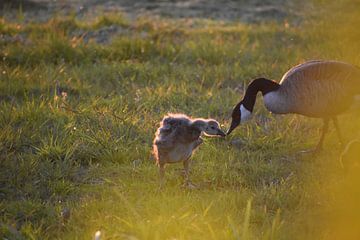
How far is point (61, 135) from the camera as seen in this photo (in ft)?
24.4

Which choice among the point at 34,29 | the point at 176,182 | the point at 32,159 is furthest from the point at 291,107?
the point at 34,29

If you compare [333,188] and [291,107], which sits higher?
[291,107]

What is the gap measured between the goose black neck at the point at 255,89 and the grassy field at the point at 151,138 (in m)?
0.48

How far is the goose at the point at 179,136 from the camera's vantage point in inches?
249

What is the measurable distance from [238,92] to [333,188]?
3666mm

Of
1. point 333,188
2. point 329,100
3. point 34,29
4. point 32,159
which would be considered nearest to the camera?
point 333,188

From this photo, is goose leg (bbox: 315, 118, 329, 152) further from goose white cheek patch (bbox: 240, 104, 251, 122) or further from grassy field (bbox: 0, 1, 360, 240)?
goose white cheek patch (bbox: 240, 104, 251, 122)

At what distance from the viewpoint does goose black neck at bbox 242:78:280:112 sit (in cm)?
751

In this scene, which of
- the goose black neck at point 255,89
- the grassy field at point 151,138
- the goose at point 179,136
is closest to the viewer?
the grassy field at point 151,138

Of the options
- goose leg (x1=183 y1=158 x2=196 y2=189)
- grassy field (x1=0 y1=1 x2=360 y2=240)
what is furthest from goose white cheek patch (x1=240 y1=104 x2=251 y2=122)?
goose leg (x1=183 y1=158 x2=196 y2=189)

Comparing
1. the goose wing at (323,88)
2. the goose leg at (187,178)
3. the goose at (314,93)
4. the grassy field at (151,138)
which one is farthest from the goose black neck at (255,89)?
the goose leg at (187,178)

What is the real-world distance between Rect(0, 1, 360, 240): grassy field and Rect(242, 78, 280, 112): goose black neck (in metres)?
0.48

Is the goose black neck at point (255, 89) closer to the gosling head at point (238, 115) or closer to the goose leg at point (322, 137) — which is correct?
the gosling head at point (238, 115)

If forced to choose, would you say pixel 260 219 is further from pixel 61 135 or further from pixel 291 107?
pixel 61 135
